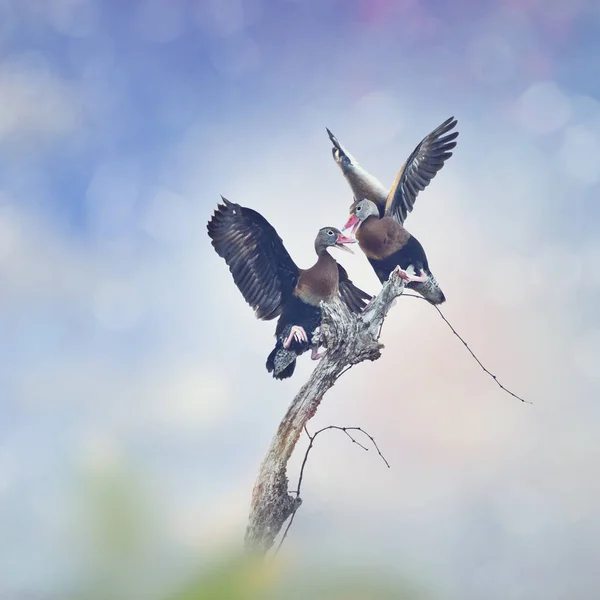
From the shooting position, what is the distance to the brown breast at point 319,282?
255cm

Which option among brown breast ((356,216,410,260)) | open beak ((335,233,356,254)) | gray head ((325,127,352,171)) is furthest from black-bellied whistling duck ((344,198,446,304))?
gray head ((325,127,352,171))

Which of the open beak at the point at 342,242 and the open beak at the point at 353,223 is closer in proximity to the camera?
the open beak at the point at 342,242

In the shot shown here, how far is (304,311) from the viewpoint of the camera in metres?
2.60

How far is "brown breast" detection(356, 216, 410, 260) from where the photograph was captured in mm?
2676

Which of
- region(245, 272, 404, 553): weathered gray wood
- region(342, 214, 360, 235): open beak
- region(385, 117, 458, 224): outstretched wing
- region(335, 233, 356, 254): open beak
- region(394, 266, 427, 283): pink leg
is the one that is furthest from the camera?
region(385, 117, 458, 224): outstretched wing

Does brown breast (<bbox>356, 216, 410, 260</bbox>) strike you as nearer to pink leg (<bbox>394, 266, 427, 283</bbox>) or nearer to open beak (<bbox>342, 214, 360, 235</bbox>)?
open beak (<bbox>342, 214, 360, 235</bbox>)

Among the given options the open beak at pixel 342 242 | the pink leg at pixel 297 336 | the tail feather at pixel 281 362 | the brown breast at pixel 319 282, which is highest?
the open beak at pixel 342 242

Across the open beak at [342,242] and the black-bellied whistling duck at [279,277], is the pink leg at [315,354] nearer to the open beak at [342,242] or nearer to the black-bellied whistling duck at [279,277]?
the black-bellied whistling duck at [279,277]

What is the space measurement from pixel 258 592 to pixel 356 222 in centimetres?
260

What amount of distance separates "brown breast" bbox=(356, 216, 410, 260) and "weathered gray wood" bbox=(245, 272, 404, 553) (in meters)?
0.46

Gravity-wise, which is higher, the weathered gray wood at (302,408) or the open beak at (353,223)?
the open beak at (353,223)

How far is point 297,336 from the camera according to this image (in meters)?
2.54

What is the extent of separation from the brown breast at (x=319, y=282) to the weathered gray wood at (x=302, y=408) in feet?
0.81

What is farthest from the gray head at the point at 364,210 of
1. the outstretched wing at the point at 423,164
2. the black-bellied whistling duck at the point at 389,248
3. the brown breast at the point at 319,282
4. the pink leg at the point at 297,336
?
the pink leg at the point at 297,336
